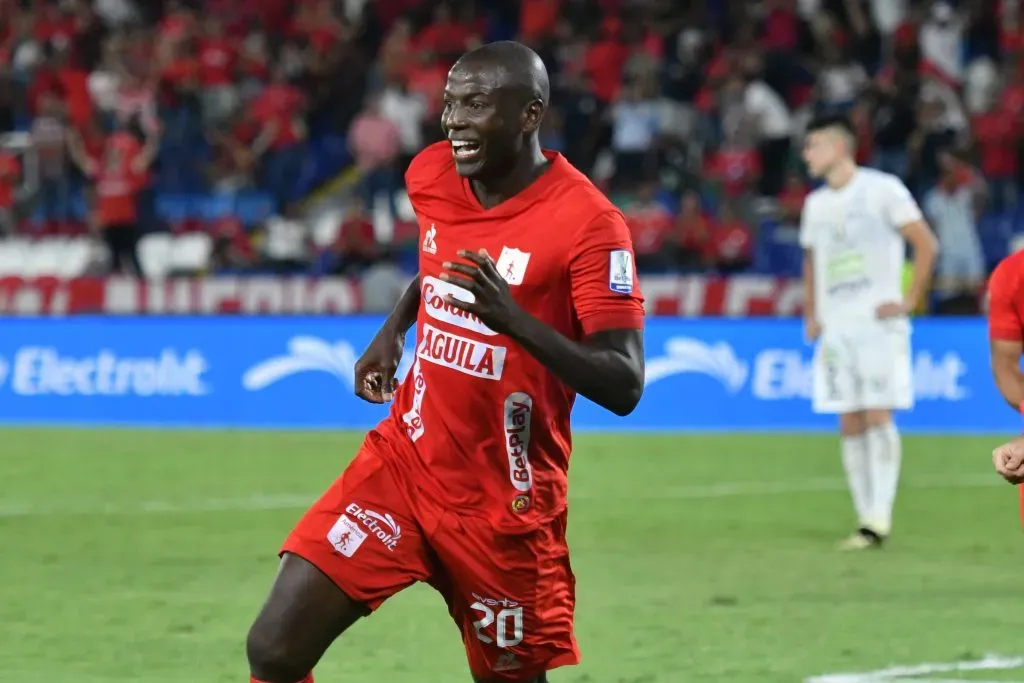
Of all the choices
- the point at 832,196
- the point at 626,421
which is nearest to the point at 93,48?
the point at 626,421

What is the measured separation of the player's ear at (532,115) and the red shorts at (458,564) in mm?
1006

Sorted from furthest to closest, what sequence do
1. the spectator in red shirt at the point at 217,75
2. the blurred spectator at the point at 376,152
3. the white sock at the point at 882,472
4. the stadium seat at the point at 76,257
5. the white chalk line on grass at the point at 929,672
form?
the spectator in red shirt at the point at 217,75, the blurred spectator at the point at 376,152, the stadium seat at the point at 76,257, the white sock at the point at 882,472, the white chalk line on grass at the point at 929,672

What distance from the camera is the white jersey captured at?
33.9 ft

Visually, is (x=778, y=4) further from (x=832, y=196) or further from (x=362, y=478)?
(x=362, y=478)

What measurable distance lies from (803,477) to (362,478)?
29.4ft

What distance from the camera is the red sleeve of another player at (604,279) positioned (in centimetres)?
457

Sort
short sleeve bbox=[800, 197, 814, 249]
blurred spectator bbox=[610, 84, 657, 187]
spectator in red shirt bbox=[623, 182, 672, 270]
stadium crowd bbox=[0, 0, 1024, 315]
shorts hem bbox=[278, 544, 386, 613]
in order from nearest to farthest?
shorts hem bbox=[278, 544, 386, 613] < short sleeve bbox=[800, 197, 814, 249] < spectator in red shirt bbox=[623, 182, 672, 270] < stadium crowd bbox=[0, 0, 1024, 315] < blurred spectator bbox=[610, 84, 657, 187]

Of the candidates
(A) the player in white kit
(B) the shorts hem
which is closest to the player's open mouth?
(B) the shorts hem

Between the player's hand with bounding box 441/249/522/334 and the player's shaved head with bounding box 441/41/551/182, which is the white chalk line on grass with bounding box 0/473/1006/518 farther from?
the player's hand with bounding box 441/249/522/334

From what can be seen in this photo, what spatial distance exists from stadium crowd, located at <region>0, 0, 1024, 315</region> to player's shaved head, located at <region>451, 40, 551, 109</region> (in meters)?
14.0

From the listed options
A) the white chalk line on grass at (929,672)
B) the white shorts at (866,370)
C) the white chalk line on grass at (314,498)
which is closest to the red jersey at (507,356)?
the white chalk line on grass at (929,672)

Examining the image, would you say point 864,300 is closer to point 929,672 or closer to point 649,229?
point 929,672

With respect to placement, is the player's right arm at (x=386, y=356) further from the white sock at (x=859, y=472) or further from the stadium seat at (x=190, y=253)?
the stadium seat at (x=190, y=253)

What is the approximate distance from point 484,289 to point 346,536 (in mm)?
892
